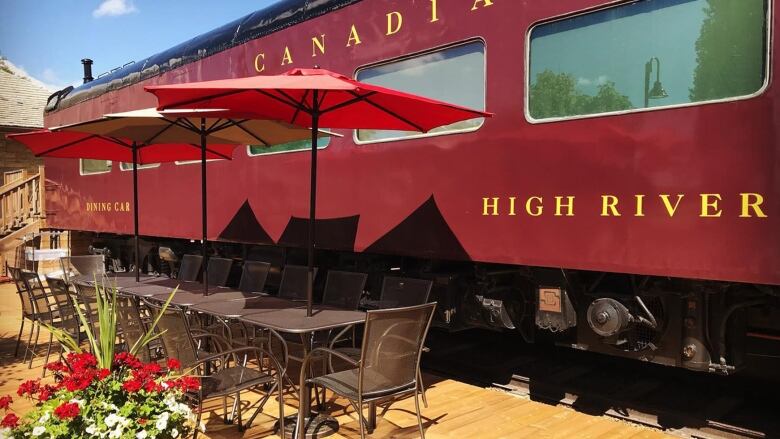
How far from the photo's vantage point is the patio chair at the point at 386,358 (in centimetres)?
296

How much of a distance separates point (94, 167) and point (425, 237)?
6.70 meters

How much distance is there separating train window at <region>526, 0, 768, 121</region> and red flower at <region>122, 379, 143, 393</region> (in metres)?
2.61

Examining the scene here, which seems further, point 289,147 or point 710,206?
point 289,147

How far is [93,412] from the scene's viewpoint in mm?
2371

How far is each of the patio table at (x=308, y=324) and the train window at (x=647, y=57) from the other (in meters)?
1.68

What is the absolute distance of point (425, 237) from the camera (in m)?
4.36

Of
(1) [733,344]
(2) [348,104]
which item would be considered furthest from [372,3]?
(1) [733,344]

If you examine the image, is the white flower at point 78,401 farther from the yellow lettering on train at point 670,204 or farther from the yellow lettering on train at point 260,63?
the yellow lettering on train at point 260,63

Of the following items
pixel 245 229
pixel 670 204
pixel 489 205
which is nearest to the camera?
pixel 670 204

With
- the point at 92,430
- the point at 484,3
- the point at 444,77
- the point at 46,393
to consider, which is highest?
the point at 484,3

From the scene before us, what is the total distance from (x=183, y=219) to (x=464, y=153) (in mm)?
3928

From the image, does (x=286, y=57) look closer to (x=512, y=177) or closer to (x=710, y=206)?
(x=512, y=177)

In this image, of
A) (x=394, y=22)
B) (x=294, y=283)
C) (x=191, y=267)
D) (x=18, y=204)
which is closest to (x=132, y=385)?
(x=294, y=283)

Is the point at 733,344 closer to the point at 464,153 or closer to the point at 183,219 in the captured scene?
the point at 464,153
